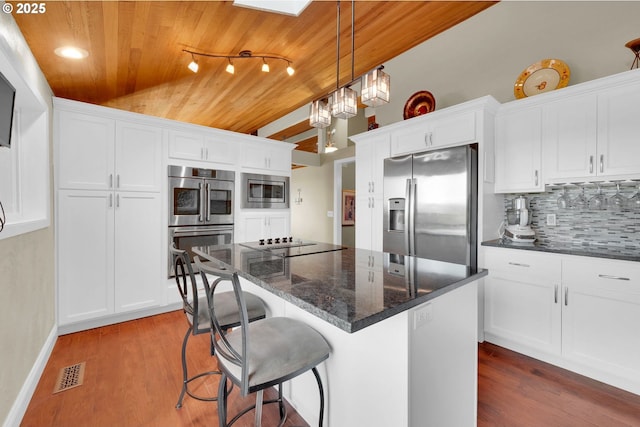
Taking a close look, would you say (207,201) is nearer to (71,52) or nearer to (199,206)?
(199,206)

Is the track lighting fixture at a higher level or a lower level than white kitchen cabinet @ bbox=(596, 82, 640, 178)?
higher

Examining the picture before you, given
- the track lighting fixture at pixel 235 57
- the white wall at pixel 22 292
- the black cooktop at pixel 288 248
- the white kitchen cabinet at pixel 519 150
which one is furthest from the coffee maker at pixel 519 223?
the white wall at pixel 22 292

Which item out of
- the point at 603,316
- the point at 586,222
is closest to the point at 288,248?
the point at 603,316

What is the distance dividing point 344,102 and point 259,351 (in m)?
1.50

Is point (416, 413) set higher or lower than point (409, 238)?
lower

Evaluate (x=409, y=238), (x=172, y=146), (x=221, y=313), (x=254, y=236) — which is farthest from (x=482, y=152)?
(x=172, y=146)

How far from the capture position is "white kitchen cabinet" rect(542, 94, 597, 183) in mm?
2178

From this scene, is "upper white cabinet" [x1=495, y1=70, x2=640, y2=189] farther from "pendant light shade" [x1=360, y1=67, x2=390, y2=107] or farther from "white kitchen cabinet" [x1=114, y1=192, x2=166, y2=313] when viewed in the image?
"white kitchen cabinet" [x1=114, y1=192, x2=166, y2=313]

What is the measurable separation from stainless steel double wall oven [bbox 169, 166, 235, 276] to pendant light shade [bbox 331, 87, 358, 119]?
86.4 inches

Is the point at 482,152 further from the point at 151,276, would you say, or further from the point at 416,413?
the point at 151,276

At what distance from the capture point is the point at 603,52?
229 cm

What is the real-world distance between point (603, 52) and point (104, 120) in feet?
14.8

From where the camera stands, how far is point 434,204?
2791mm

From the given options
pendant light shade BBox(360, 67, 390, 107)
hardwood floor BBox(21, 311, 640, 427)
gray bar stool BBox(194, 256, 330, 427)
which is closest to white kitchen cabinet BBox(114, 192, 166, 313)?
hardwood floor BBox(21, 311, 640, 427)
